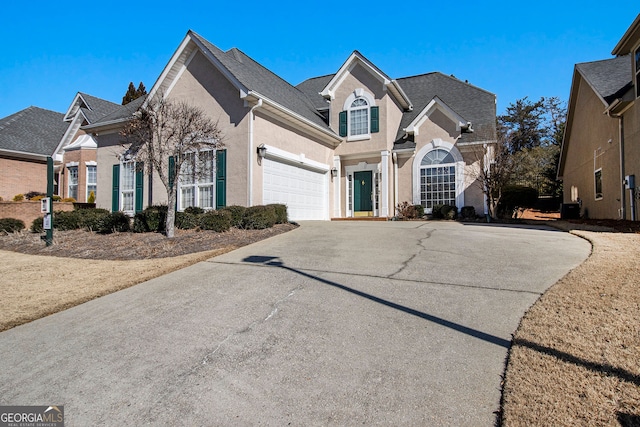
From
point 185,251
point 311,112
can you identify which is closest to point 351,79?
point 311,112

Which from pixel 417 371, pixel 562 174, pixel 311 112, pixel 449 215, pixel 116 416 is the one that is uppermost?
pixel 311 112

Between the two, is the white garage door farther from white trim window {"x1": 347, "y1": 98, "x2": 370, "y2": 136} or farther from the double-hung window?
the double-hung window

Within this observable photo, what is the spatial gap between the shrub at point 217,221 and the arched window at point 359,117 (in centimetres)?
875

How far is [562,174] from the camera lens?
21.2 m

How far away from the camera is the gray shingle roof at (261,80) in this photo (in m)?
13.3

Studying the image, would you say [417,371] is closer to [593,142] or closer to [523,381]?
[523,381]

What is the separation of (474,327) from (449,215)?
40.0 feet

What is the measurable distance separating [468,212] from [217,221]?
10.4 m

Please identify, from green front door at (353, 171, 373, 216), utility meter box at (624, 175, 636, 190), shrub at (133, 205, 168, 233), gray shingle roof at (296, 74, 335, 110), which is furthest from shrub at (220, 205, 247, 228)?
utility meter box at (624, 175, 636, 190)

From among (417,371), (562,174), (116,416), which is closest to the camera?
(116,416)

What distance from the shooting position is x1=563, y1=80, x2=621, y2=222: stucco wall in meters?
13.3

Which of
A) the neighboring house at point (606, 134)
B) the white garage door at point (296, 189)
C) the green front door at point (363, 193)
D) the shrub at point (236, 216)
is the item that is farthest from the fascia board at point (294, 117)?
the neighboring house at point (606, 134)

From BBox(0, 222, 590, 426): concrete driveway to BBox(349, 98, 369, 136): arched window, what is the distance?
11493 mm

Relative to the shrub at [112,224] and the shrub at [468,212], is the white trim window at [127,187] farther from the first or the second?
the shrub at [468,212]
